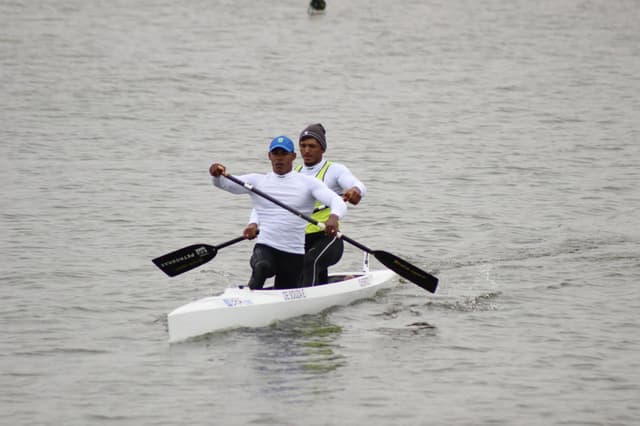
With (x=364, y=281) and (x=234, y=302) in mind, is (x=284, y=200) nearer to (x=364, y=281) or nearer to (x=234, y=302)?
(x=234, y=302)

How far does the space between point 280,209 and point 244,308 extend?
117cm

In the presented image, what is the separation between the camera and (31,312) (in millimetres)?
13992

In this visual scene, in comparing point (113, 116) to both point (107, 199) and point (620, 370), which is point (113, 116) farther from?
point (620, 370)

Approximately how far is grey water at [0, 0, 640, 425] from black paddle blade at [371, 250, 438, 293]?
455 millimetres

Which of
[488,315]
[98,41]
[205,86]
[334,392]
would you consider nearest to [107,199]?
[488,315]

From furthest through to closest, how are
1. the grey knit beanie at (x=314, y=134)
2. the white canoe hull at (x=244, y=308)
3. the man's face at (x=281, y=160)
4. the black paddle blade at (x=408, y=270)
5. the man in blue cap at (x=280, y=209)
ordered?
the black paddle blade at (x=408, y=270) → the grey knit beanie at (x=314, y=134) → the man in blue cap at (x=280, y=209) → the man's face at (x=281, y=160) → the white canoe hull at (x=244, y=308)

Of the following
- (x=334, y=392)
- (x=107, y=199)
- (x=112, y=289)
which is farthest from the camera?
(x=107, y=199)

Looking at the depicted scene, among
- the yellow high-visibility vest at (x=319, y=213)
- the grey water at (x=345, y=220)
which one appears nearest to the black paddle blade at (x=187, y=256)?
the grey water at (x=345, y=220)

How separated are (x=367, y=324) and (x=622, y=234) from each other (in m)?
6.86

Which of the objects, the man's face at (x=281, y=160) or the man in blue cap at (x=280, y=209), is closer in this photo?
the man's face at (x=281, y=160)

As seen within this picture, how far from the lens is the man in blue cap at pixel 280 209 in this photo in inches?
504

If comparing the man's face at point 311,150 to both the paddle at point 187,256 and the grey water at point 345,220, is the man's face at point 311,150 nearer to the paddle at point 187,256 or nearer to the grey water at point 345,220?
the paddle at point 187,256

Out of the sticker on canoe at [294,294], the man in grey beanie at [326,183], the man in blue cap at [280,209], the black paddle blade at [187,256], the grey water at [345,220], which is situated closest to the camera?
the grey water at [345,220]

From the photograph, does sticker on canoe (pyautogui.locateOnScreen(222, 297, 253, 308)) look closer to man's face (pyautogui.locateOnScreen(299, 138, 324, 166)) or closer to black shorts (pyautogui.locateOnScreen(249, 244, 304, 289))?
black shorts (pyautogui.locateOnScreen(249, 244, 304, 289))
